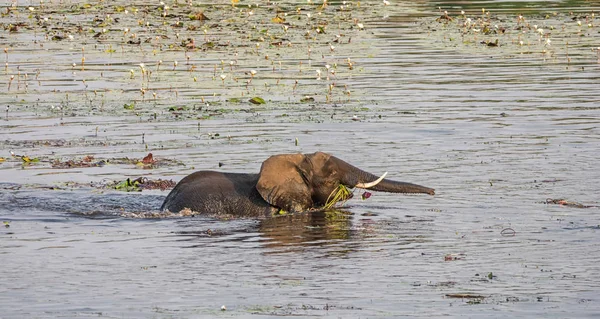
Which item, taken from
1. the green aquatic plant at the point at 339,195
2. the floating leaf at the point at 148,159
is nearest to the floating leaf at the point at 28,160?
the floating leaf at the point at 148,159

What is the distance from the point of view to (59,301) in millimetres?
9078

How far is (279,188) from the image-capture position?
13.0 metres

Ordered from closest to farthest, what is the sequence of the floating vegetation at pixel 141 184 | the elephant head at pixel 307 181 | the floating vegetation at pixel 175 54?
the elephant head at pixel 307 181, the floating vegetation at pixel 141 184, the floating vegetation at pixel 175 54

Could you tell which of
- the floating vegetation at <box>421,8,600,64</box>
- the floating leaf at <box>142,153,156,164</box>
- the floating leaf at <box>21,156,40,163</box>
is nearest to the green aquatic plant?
the floating leaf at <box>142,153,156,164</box>

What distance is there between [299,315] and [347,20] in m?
27.5

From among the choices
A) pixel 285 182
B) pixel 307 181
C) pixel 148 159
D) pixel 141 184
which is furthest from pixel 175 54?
pixel 285 182

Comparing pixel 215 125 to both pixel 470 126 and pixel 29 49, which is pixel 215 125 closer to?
pixel 470 126

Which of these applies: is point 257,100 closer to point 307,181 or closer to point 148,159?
point 148,159

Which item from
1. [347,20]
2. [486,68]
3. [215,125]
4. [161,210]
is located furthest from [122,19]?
[161,210]

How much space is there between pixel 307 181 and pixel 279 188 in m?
0.35

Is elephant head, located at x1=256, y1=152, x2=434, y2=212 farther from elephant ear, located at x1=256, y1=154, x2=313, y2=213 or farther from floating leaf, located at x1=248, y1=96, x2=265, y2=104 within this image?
floating leaf, located at x1=248, y1=96, x2=265, y2=104

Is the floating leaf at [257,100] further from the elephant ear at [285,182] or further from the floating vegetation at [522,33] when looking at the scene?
the floating vegetation at [522,33]

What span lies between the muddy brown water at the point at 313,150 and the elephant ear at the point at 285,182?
0.25 m

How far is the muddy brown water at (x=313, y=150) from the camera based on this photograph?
30.4 ft
